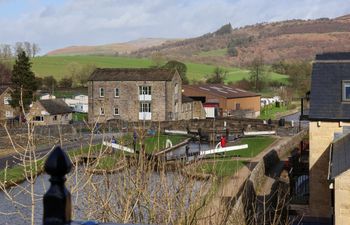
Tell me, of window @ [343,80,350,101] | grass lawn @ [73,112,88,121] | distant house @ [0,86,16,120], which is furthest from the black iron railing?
grass lawn @ [73,112,88,121]

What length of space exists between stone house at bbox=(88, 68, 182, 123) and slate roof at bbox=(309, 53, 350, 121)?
3527 centimetres

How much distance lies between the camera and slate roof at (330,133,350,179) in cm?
1372

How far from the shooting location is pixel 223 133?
5097cm

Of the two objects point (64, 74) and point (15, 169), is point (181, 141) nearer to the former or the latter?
point (15, 169)

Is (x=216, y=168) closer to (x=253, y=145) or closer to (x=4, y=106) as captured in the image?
(x=253, y=145)

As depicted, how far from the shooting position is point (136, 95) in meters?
57.4

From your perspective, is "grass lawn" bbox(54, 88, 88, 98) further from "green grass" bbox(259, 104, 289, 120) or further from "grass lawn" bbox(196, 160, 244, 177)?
"grass lawn" bbox(196, 160, 244, 177)

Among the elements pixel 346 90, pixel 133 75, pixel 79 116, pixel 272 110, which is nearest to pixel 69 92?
pixel 79 116

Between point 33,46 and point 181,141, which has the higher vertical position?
point 33,46

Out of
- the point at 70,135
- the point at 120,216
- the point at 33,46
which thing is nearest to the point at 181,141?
the point at 70,135

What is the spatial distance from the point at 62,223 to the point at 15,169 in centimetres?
2983

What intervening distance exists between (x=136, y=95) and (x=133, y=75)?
2.37 meters

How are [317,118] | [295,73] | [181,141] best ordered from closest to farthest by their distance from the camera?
[317,118]
[181,141]
[295,73]

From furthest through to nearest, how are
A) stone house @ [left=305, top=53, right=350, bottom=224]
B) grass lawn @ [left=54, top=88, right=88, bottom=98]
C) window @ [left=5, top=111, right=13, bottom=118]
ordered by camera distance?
grass lawn @ [left=54, top=88, right=88, bottom=98] < window @ [left=5, top=111, right=13, bottom=118] < stone house @ [left=305, top=53, right=350, bottom=224]
